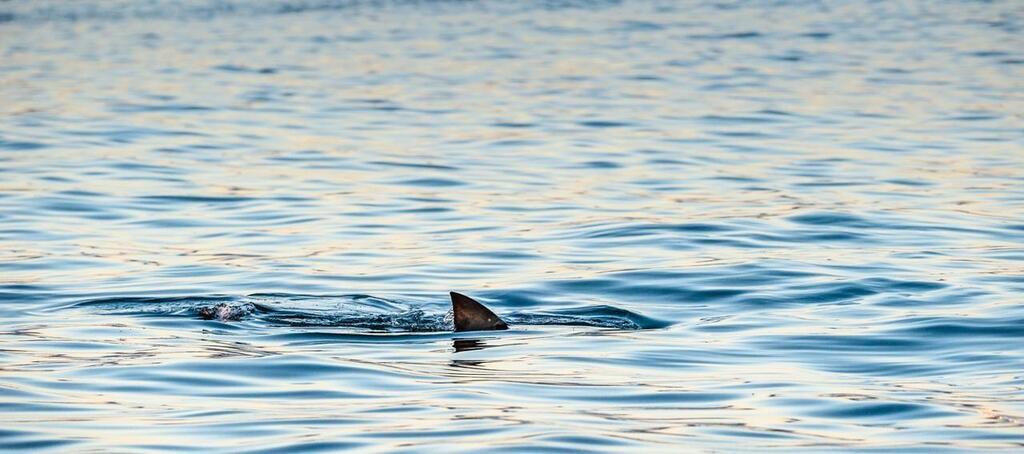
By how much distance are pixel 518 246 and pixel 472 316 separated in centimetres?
404

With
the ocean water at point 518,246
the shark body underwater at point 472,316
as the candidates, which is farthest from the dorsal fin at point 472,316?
the ocean water at point 518,246

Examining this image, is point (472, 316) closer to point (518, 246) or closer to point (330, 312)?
point (330, 312)

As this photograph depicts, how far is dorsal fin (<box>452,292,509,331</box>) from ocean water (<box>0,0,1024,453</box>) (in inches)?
5.3

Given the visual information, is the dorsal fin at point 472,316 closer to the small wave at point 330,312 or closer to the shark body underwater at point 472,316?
the shark body underwater at point 472,316

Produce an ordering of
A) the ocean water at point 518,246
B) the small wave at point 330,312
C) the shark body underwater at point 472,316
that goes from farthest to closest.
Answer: the small wave at point 330,312 < the shark body underwater at point 472,316 < the ocean water at point 518,246

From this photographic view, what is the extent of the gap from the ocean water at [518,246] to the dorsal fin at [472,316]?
0.45 ft

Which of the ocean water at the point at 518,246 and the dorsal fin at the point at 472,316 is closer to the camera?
the ocean water at the point at 518,246

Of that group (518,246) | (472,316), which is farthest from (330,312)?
(518,246)

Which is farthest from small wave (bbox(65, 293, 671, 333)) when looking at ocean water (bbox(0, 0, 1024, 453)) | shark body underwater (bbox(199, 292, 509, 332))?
shark body underwater (bbox(199, 292, 509, 332))

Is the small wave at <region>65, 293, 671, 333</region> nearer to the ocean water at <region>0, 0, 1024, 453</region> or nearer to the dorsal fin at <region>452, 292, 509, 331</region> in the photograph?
the ocean water at <region>0, 0, 1024, 453</region>

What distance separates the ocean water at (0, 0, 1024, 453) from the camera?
7.93 meters

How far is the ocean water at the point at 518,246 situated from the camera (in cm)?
793

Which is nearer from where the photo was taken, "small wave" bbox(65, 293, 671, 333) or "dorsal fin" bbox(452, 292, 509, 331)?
"dorsal fin" bbox(452, 292, 509, 331)

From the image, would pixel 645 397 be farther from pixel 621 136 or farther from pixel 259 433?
pixel 621 136
